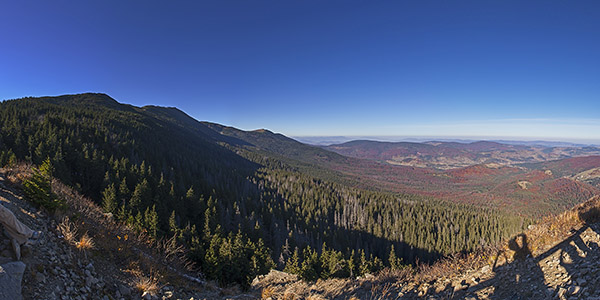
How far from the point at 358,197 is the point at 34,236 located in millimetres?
127312

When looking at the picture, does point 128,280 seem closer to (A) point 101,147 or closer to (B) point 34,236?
(B) point 34,236

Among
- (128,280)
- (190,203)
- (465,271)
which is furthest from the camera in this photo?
(190,203)

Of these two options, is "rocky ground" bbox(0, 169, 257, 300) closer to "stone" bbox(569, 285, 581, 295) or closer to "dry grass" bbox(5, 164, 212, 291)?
"dry grass" bbox(5, 164, 212, 291)

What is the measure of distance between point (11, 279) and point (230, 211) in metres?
66.2

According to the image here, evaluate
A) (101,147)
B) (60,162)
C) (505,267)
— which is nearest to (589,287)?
(505,267)

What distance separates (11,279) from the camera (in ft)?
15.4

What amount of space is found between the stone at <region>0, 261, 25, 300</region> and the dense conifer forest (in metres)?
11.5

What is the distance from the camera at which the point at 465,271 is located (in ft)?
33.3

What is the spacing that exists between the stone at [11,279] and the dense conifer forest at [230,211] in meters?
11.5

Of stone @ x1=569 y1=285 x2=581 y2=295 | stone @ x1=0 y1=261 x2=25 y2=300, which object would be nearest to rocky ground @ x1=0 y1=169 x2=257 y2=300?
stone @ x1=0 y1=261 x2=25 y2=300

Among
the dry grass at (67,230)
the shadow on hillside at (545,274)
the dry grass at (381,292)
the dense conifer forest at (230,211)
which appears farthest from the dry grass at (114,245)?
the shadow on hillside at (545,274)

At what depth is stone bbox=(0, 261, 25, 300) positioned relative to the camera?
14.8ft

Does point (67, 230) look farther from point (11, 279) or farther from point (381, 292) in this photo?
point (381, 292)

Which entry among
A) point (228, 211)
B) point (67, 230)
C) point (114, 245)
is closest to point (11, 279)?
point (67, 230)
